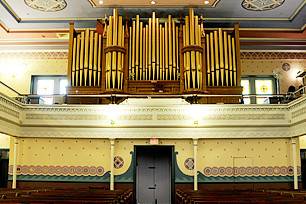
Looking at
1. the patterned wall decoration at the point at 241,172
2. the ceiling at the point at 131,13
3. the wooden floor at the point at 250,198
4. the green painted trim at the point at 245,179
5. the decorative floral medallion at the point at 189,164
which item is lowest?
the wooden floor at the point at 250,198

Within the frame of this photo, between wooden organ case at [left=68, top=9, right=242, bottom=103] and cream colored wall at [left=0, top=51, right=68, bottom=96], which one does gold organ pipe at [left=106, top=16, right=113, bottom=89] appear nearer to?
wooden organ case at [left=68, top=9, right=242, bottom=103]

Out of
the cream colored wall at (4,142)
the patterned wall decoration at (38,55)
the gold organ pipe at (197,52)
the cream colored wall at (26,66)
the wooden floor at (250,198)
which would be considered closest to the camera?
the wooden floor at (250,198)

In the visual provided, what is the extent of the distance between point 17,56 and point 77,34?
3.03 metres

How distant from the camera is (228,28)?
13383 mm

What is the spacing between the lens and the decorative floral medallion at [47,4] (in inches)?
477

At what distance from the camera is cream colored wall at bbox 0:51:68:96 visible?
1448cm

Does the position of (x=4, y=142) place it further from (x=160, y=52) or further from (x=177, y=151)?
(x=160, y=52)

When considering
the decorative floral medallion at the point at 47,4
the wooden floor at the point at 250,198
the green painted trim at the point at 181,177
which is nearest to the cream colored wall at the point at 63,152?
the green painted trim at the point at 181,177

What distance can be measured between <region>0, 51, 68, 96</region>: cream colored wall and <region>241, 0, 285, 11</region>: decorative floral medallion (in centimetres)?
654

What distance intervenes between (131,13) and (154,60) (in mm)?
1952

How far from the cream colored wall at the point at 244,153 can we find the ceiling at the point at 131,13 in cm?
395

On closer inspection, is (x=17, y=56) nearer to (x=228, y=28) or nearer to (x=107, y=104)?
(x=107, y=104)

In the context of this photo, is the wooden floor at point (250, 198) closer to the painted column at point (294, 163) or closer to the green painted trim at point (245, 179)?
the green painted trim at point (245, 179)

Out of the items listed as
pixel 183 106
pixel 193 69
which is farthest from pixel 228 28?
pixel 183 106
